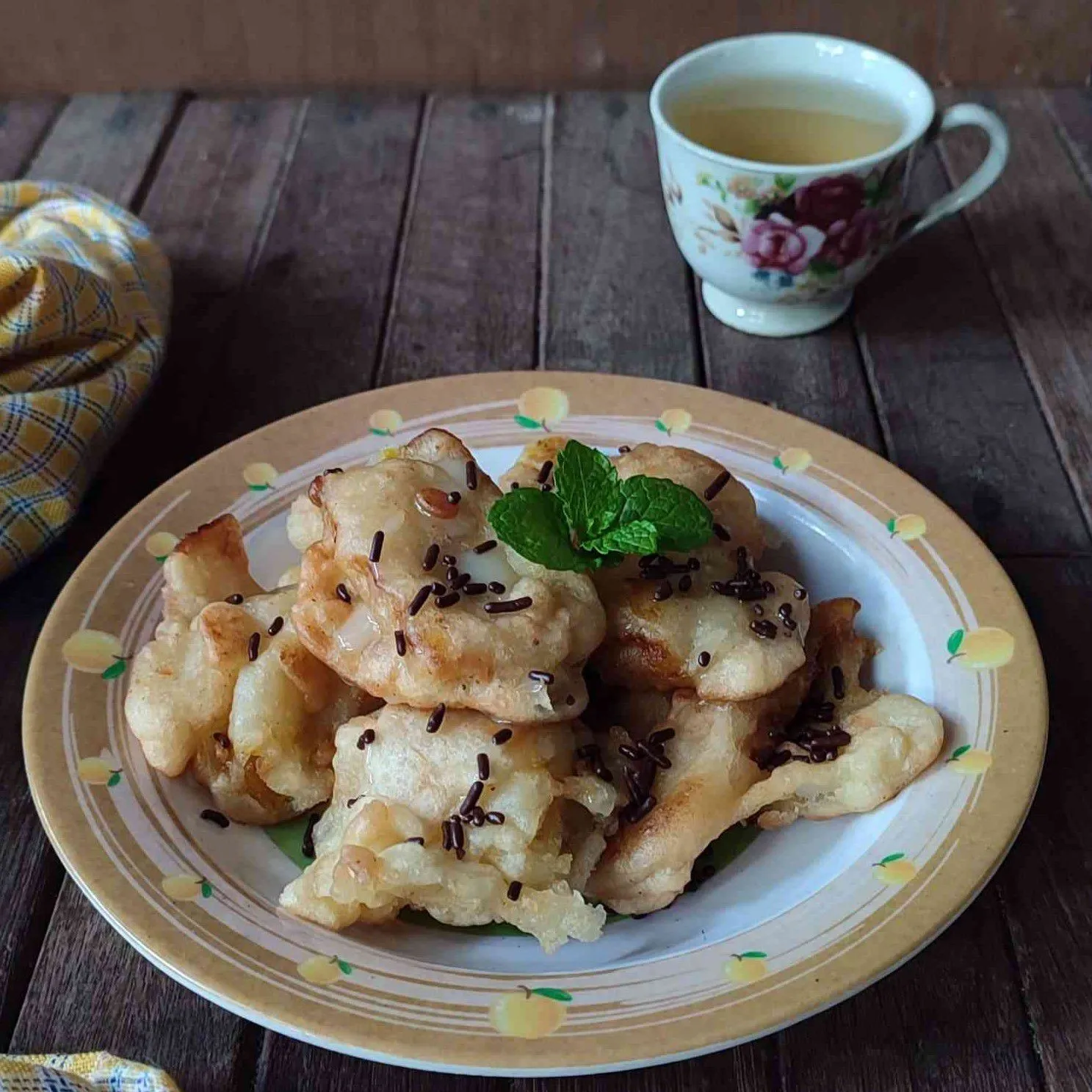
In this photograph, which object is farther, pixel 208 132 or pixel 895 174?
pixel 208 132

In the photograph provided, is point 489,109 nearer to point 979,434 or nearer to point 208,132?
point 208,132

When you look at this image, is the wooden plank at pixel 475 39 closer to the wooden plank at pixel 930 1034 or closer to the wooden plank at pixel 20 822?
the wooden plank at pixel 20 822

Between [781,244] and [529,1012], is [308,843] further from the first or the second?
[781,244]

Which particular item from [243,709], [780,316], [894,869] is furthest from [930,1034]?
[780,316]

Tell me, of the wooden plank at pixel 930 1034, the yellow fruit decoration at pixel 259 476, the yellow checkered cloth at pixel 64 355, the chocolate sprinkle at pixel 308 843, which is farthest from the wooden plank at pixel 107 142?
the wooden plank at pixel 930 1034

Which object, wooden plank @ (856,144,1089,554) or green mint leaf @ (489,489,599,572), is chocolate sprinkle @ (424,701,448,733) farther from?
wooden plank @ (856,144,1089,554)

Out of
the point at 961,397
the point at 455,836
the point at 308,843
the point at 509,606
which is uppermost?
the point at 509,606

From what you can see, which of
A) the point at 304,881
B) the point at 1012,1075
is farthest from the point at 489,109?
the point at 1012,1075
